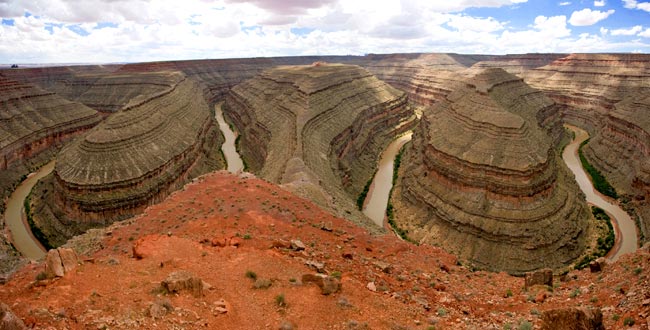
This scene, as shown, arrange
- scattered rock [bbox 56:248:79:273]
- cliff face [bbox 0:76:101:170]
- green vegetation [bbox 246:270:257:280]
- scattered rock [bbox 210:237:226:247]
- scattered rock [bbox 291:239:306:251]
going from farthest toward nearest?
1. cliff face [bbox 0:76:101:170]
2. scattered rock [bbox 210:237:226:247]
3. scattered rock [bbox 291:239:306:251]
4. green vegetation [bbox 246:270:257:280]
5. scattered rock [bbox 56:248:79:273]

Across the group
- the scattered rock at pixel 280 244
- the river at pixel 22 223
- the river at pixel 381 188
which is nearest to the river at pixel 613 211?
the river at pixel 381 188

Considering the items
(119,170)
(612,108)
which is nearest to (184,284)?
(119,170)

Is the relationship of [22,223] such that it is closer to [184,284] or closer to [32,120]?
[32,120]

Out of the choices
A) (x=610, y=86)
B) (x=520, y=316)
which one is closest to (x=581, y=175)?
(x=610, y=86)

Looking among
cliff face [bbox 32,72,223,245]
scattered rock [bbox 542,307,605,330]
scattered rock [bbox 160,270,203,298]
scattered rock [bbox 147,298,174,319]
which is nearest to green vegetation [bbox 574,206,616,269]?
scattered rock [bbox 542,307,605,330]

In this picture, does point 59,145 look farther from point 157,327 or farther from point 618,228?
point 618,228

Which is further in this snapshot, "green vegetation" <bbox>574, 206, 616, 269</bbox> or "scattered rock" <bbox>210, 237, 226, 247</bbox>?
"green vegetation" <bbox>574, 206, 616, 269</bbox>

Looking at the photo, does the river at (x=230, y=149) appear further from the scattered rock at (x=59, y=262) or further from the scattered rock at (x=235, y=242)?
the scattered rock at (x=59, y=262)

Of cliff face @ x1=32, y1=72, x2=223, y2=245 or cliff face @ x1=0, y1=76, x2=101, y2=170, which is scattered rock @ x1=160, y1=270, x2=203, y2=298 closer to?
cliff face @ x1=32, y1=72, x2=223, y2=245
